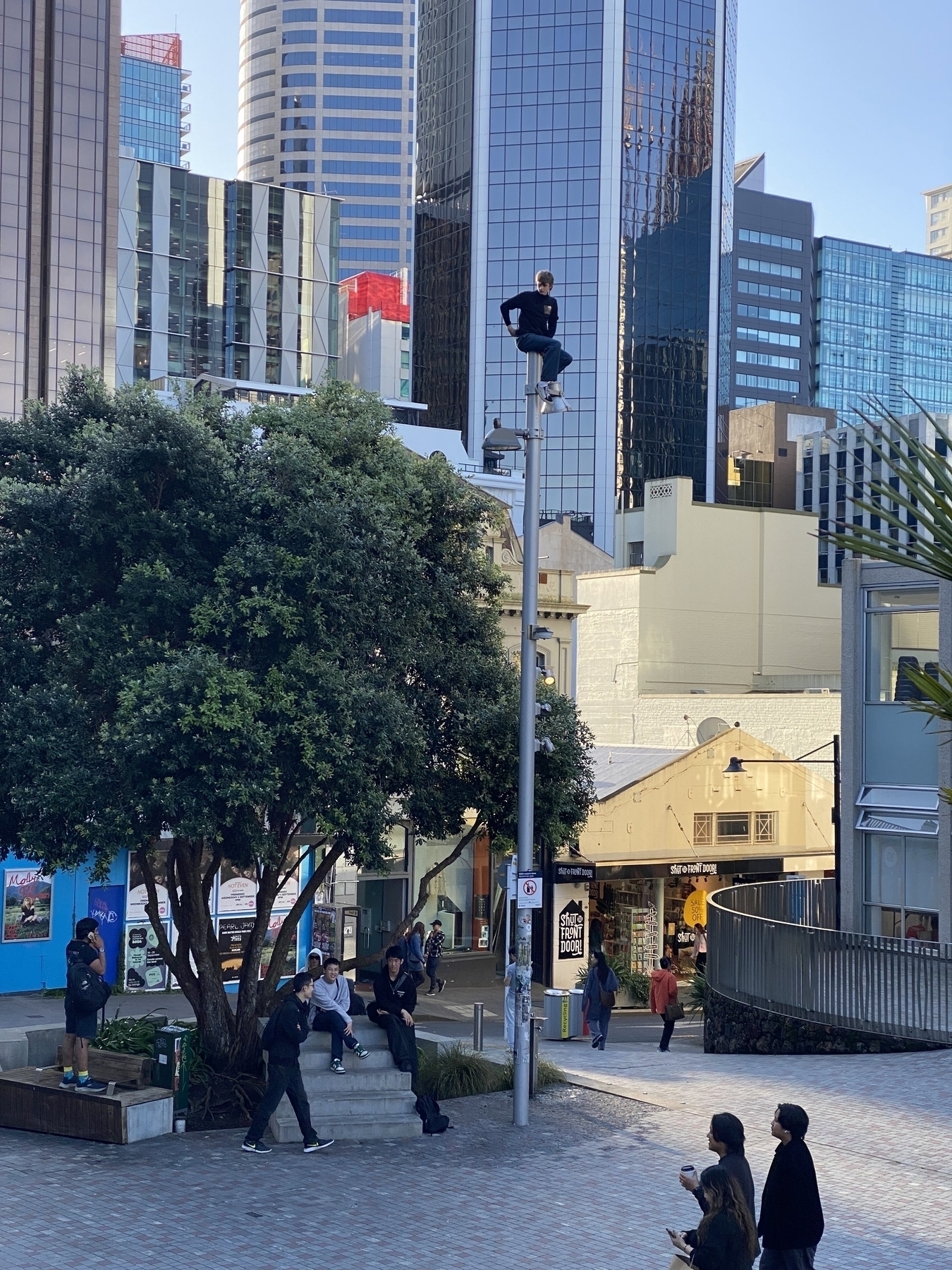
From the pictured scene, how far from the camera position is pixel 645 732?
49.0 meters

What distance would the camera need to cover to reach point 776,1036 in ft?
65.1

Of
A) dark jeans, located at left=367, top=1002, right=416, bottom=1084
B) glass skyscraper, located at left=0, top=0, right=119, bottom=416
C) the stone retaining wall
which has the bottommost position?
the stone retaining wall

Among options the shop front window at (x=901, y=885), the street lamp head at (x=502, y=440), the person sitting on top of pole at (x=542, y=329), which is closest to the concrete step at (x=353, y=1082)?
the street lamp head at (x=502, y=440)

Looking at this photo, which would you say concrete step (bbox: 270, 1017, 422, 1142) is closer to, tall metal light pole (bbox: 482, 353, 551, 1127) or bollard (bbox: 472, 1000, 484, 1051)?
tall metal light pole (bbox: 482, 353, 551, 1127)

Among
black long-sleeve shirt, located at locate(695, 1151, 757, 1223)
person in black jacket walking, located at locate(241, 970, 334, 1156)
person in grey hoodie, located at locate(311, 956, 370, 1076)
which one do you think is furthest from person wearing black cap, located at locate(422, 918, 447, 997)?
black long-sleeve shirt, located at locate(695, 1151, 757, 1223)

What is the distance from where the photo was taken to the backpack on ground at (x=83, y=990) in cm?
1300

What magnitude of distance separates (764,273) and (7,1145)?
155m

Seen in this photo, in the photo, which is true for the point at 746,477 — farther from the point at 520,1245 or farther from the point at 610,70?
the point at 520,1245

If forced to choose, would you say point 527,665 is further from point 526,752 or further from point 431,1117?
point 431,1117

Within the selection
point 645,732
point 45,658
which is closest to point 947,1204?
point 45,658

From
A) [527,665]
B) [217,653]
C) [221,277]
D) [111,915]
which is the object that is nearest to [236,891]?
[111,915]

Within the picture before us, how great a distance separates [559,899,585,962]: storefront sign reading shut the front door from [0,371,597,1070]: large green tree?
49.9 feet

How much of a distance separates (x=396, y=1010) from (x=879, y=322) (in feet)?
544

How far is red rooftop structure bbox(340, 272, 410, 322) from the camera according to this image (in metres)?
140
